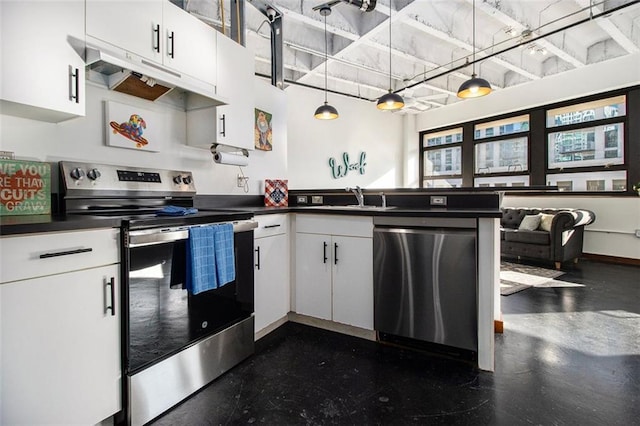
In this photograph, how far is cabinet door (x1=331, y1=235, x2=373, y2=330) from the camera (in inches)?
91.6

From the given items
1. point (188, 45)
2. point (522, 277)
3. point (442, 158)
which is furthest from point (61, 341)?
point (442, 158)

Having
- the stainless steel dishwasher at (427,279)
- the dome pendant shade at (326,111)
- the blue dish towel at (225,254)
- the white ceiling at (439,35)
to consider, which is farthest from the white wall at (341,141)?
the blue dish towel at (225,254)

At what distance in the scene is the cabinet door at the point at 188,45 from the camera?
6.62ft

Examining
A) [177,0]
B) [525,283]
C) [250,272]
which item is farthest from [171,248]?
[525,283]

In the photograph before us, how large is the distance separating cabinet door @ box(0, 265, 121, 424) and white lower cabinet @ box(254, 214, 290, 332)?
3.38 feet

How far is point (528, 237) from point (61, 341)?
5.59m

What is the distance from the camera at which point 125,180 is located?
6.68 feet

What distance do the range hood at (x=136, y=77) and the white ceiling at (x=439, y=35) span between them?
5.01 ft

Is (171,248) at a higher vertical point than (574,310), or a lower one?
higher

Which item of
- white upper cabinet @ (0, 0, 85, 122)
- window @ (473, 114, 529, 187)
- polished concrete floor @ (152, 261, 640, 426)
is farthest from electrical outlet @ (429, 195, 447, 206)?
window @ (473, 114, 529, 187)

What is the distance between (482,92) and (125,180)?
3498 mm

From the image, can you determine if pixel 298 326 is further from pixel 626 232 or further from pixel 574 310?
pixel 626 232

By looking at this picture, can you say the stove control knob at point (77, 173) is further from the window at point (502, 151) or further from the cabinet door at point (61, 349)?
the window at point (502, 151)

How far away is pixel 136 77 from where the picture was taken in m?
1.87
